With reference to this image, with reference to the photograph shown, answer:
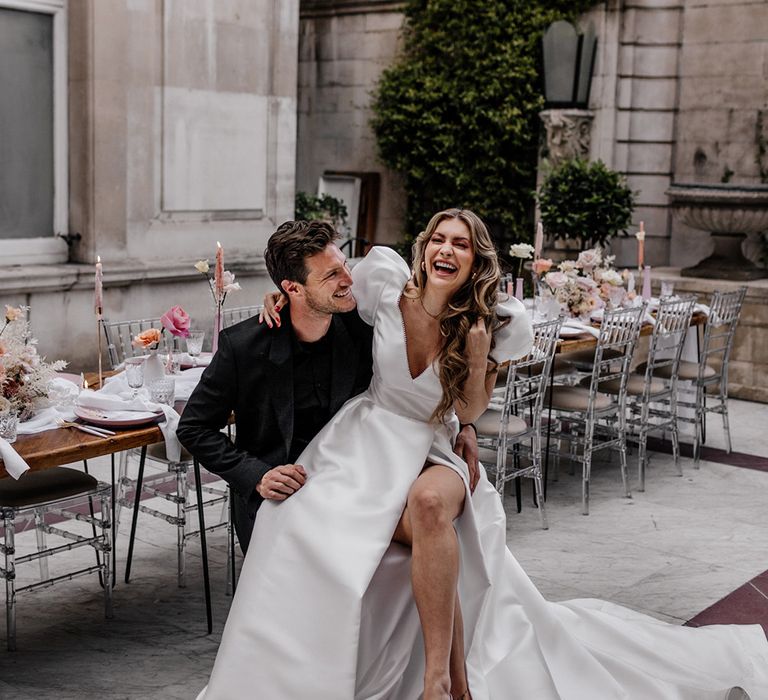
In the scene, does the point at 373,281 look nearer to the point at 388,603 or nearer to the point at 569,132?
the point at 388,603

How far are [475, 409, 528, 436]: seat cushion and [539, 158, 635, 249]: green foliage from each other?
191 inches

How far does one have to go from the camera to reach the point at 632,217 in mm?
11305

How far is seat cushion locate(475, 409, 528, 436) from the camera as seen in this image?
5.46 metres

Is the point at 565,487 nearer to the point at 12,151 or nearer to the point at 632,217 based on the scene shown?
the point at 12,151

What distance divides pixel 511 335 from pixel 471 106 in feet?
28.9

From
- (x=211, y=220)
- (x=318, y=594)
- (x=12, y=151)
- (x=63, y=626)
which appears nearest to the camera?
(x=318, y=594)

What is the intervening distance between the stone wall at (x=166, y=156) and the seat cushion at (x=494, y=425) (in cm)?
348

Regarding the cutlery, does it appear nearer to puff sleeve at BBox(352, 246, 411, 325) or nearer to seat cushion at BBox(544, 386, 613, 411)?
puff sleeve at BBox(352, 246, 411, 325)

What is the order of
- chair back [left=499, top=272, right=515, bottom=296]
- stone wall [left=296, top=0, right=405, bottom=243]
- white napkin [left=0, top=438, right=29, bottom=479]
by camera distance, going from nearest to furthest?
white napkin [left=0, top=438, right=29, bottom=479] < chair back [left=499, top=272, right=515, bottom=296] < stone wall [left=296, top=0, right=405, bottom=243]

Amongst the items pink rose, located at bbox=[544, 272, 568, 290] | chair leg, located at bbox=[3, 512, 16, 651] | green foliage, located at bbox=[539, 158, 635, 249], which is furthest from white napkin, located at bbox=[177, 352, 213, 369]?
green foliage, located at bbox=[539, 158, 635, 249]

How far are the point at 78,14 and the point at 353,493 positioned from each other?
5657 mm

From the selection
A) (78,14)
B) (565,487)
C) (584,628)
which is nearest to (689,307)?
→ (565,487)

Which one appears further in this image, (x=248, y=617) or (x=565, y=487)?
(x=565, y=487)

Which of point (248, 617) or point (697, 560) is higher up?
point (248, 617)
